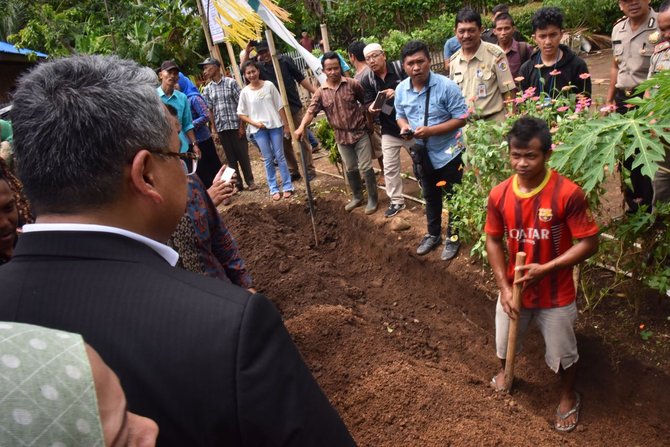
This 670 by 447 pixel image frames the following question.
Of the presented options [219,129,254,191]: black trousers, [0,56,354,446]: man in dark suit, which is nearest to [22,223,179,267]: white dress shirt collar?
[0,56,354,446]: man in dark suit

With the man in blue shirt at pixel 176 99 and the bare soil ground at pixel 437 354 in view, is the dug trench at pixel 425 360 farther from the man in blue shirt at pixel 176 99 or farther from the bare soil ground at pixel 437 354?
the man in blue shirt at pixel 176 99

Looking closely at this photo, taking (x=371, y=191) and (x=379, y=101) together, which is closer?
(x=379, y=101)

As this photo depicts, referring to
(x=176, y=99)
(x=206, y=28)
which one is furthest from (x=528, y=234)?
(x=206, y=28)

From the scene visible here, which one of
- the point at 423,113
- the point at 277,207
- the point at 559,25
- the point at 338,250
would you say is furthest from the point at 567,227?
the point at 277,207

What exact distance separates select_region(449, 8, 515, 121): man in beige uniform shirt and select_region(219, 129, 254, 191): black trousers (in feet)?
12.1

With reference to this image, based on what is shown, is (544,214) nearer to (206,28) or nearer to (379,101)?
(379,101)

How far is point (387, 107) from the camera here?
5176mm

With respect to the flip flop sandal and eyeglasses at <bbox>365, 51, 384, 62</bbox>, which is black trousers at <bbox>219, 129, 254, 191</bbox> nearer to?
eyeglasses at <bbox>365, 51, 384, 62</bbox>

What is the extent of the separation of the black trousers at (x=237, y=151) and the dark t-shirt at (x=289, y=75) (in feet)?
3.10

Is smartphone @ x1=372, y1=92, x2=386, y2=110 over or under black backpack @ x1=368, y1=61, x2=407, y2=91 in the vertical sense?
under

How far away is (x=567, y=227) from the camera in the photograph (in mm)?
2609

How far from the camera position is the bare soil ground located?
2.73 meters

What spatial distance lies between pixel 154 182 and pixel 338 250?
485cm

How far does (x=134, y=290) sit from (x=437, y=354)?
3.17 m
